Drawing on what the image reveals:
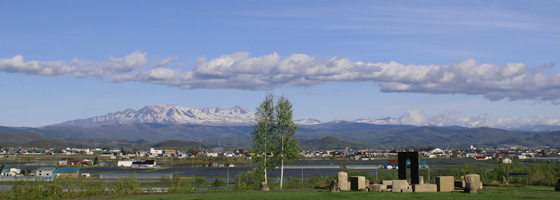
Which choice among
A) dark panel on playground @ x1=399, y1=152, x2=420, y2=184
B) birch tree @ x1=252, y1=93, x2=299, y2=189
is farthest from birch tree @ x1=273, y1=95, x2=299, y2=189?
dark panel on playground @ x1=399, y1=152, x2=420, y2=184

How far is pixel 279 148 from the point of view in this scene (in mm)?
49562

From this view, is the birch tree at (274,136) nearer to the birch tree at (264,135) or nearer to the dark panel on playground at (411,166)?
the birch tree at (264,135)

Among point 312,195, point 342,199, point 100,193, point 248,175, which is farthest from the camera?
point 248,175

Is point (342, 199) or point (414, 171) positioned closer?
point (342, 199)

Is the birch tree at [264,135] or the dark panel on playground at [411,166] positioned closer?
the dark panel on playground at [411,166]

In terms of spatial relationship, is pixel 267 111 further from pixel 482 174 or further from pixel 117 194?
pixel 482 174

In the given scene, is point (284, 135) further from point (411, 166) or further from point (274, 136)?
point (411, 166)

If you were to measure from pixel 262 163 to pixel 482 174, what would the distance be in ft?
81.0

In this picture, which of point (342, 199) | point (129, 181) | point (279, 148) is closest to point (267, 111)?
point (279, 148)

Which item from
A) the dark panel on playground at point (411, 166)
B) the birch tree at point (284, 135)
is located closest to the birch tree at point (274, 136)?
the birch tree at point (284, 135)

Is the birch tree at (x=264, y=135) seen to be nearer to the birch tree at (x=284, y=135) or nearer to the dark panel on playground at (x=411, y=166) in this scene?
the birch tree at (x=284, y=135)

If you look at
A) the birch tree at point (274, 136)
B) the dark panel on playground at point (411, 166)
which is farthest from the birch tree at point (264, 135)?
the dark panel on playground at point (411, 166)

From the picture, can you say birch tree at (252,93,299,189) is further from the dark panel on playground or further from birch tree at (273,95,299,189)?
the dark panel on playground

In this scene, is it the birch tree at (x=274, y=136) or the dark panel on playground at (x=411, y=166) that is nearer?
the dark panel on playground at (x=411, y=166)
